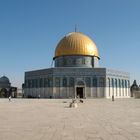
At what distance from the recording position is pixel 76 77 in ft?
154

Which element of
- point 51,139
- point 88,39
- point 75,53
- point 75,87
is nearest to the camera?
point 51,139

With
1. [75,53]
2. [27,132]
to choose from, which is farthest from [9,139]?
[75,53]

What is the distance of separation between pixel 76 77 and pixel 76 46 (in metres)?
7.45

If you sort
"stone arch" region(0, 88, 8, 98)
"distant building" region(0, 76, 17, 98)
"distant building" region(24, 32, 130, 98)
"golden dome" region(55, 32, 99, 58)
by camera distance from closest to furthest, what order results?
1. "distant building" region(24, 32, 130, 98)
2. "golden dome" region(55, 32, 99, 58)
3. "stone arch" region(0, 88, 8, 98)
4. "distant building" region(0, 76, 17, 98)

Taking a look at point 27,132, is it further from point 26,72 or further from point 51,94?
point 26,72

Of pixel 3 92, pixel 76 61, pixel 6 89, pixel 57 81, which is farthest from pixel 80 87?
pixel 3 92

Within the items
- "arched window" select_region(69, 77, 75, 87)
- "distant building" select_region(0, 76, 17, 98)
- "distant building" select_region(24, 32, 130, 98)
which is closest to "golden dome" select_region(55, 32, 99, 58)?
"distant building" select_region(24, 32, 130, 98)

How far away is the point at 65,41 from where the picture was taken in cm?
5231

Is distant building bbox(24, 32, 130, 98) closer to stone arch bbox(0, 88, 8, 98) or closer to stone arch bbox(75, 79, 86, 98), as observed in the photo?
stone arch bbox(75, 79, 86, 98)

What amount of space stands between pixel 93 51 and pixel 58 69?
31.5 feet

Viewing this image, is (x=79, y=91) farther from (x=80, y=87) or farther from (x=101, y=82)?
(x=101, y=82)

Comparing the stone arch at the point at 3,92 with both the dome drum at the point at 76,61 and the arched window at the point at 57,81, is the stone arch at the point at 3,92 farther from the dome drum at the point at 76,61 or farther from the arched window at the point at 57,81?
the arched window at the point at 57,81

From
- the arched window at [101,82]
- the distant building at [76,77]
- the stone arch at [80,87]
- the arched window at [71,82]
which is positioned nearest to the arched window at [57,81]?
the distant building at [76,77]

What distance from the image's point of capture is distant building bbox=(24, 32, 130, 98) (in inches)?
1839
